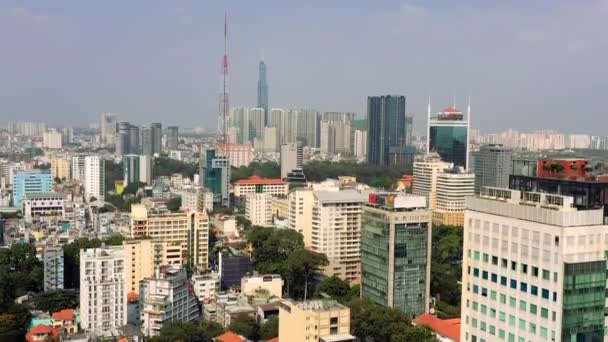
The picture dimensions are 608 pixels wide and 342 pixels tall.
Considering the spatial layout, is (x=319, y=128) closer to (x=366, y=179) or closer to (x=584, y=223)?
(x=366, y=179)

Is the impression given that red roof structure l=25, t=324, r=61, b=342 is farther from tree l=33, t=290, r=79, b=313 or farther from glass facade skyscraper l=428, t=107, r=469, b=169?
glass facade skyscraper l=428, t=107, r=469, b=169

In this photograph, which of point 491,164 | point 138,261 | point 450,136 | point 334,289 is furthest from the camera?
point 450,136

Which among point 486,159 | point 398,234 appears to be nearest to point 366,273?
point 398,234

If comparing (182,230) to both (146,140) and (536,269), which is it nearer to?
(536,269)

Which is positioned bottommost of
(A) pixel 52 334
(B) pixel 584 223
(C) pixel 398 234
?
(A) pixel 52 334

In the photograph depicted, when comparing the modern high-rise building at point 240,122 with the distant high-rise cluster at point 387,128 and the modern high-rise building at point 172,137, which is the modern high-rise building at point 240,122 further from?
the distant high-rise cluster at point 387,128

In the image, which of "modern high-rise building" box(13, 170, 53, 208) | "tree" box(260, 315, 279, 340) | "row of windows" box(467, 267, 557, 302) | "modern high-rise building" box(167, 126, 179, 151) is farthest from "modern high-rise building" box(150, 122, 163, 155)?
"row of windows" box(467, 267, 557, 302)

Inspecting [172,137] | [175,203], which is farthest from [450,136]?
[172,137]
